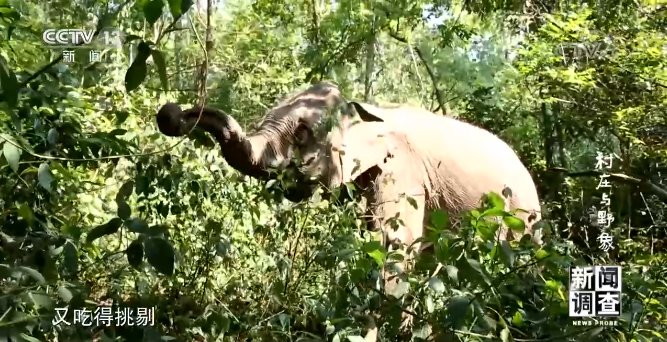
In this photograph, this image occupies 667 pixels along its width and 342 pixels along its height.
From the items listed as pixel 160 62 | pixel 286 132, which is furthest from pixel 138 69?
pixel 286 132

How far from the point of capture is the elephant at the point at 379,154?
113 centimetres

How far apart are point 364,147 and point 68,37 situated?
611 millimetres

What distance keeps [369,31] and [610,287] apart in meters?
0.91

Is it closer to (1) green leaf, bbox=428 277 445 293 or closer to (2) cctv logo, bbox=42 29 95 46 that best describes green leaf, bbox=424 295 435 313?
(1) green leaf, bbox=428 277 445 293

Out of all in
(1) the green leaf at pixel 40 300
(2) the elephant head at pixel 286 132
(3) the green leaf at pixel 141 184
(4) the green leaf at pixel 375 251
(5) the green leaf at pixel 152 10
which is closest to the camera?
(5) the green leaf at pixel 152 10

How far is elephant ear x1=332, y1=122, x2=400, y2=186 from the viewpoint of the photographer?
52.4 inches

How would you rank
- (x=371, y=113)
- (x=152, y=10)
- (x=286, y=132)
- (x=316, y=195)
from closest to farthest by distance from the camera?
(x=152, y=10) → (x=316, y=195) → (x=286, y=132) → (x=371, y=113)

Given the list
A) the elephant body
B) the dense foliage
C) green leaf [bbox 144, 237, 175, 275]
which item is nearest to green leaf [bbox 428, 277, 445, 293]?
the dense foliage

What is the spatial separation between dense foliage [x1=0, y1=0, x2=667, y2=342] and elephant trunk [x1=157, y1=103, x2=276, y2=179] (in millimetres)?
29

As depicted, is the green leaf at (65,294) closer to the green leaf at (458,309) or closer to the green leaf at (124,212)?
the green leaf at (124,212)

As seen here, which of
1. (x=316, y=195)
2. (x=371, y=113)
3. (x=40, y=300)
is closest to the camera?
(x=40, y=300)

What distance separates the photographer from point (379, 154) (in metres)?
1.42

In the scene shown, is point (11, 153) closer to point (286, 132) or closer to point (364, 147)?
point (286, 132)
